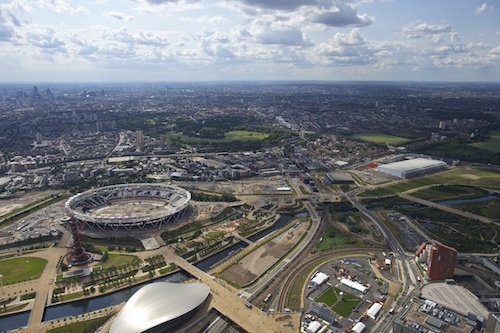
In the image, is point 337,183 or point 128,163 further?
point 128,163

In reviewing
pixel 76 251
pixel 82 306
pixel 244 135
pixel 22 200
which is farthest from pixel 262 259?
pixel 244 135

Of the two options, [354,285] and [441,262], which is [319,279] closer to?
[354,285]

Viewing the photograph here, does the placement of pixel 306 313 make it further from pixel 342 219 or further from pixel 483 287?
pixel 342 219

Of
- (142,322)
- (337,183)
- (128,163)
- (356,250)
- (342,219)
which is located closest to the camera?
(142,322)

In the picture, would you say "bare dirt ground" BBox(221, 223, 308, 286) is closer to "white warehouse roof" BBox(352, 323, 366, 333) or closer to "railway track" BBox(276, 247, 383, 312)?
"railway track" BBox(276, 247, 383, 312)

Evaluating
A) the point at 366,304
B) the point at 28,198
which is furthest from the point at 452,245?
the point at 28,198

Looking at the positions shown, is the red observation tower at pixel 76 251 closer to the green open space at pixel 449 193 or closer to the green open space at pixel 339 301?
the green open space at pixel 339 301

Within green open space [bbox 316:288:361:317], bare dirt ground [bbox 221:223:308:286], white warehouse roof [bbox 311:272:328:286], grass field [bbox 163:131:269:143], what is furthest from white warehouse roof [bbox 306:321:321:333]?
grass field [bbox 163:131:269:143]
